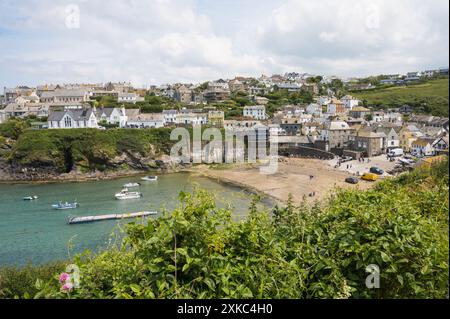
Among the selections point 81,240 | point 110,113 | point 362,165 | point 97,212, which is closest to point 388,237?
point 81,240

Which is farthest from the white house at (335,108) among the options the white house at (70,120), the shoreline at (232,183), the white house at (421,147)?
the white house at (70,120)

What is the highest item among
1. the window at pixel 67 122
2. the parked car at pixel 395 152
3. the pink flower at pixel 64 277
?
the pink flower at pixel 64 277

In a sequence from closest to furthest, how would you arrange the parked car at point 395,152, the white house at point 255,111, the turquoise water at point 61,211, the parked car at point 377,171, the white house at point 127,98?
the turquoise water at point 61,211 → the parked car at point 377,171 → the parked car at point 395,152 → the white house at point 255,111 → the white house at point 127,98

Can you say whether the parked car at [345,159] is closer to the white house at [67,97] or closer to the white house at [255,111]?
the white house at [255,111]

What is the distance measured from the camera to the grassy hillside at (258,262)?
218 cm

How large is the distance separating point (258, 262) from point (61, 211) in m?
23.4

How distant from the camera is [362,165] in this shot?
35156 millimetres

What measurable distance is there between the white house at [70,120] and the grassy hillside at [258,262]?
45402 millimetres

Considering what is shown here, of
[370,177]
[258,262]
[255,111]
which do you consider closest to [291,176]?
[370,177]

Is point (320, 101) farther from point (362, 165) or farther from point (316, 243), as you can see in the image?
point (316, 243)

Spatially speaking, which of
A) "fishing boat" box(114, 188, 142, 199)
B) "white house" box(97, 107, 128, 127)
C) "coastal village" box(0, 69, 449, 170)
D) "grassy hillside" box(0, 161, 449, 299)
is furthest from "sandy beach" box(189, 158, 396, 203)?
"grassy hillside" box(0, 161, 449, 299)

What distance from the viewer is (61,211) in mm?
23344

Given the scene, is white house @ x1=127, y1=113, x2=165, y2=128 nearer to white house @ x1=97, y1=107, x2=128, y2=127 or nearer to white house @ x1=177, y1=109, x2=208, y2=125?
white house @ x1=97, y1=107, x2=128, y2=127
